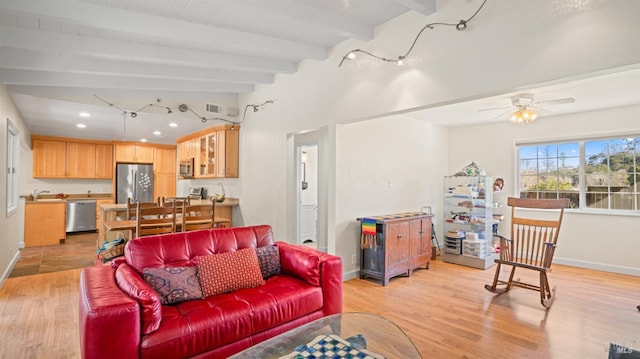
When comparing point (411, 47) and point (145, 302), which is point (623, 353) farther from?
point (411, 47)

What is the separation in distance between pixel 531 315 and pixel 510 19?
274 cm

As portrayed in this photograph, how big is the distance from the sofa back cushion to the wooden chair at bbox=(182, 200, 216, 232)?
1.38 metres

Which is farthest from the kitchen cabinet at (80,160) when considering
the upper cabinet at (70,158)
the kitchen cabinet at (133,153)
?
the kitchen cabinet at (133,153)

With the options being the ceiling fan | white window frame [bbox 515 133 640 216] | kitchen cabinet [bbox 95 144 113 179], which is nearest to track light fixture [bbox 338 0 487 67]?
the ceiling fan

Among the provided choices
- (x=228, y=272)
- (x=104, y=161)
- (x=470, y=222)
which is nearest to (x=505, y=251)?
(x=470, y=222)

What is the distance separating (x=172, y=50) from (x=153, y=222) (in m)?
2.01

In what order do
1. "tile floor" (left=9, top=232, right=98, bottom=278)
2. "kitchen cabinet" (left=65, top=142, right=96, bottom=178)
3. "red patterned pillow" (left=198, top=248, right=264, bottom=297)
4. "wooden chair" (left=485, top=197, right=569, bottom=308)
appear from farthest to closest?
"kitchen cabinet" (left=65, top=142, right=96, bottom=178)
"tile floor" (left=9, top=232, right=98, bottom=278)
"wooden chair" (left=485, top=197, right=569, bottom=308)
"red patterned pillow" (left=198, top=248, right=264, bottom=297)

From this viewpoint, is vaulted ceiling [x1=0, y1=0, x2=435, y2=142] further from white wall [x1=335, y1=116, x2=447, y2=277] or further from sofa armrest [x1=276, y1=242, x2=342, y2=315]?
sofa armrest [x1=276, y1=242, x2=342, y2=315]

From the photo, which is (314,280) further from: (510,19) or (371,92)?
(510,19)

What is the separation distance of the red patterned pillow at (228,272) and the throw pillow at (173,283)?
0.07 m

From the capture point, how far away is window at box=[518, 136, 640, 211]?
4801mm

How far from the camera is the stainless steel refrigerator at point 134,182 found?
8117 millimetres

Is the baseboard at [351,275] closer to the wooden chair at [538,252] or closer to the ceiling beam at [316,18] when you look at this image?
the wooden chair at [538,252]

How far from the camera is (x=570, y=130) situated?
516 cm
